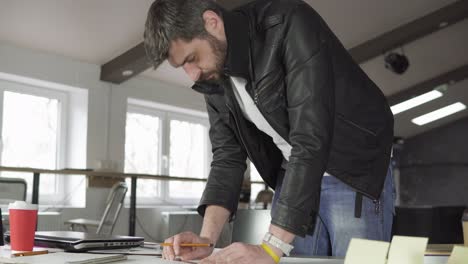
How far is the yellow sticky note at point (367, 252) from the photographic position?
65cm

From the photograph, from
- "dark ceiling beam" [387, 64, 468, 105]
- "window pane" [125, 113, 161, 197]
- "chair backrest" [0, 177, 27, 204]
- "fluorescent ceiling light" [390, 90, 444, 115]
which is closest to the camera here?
"chair backrest" [0, 177, 27, 204]

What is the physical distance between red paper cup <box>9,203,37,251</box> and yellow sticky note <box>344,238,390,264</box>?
29.8 inches

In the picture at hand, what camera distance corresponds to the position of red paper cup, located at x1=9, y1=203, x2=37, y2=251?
3.82 ft

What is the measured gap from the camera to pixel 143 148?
700 cm

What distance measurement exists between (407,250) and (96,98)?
5.83 m

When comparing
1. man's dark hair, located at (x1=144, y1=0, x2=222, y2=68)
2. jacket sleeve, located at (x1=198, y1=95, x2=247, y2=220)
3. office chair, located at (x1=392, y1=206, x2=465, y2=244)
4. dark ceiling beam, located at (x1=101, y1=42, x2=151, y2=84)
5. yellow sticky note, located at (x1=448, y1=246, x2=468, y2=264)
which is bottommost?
office chair, located at (x1=392, y1=206, x2=465, y2=244)

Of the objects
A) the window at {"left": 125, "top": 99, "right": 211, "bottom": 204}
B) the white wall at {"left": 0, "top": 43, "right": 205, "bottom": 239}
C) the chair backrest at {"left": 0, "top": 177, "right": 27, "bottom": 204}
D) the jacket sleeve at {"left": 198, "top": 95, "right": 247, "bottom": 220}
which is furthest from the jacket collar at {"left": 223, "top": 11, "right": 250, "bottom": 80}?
the window at {"left": 125, "top": 99, "right": 211, "bottom": 204}

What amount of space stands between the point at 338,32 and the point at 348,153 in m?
5.75

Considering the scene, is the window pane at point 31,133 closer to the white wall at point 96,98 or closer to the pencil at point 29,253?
the white wall at point 96,98

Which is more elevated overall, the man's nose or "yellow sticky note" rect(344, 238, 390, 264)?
the man's nose

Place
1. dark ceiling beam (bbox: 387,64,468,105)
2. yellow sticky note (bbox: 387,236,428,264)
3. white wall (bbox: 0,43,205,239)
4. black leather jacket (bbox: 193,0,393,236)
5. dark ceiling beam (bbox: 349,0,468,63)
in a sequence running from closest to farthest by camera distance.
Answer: yellow sticky note (bbox: 387,236,428,264), black leather jacket (bbox: 193,0,393,236), white wall (bbox: 0,43,205,239), dark ceiling beam (bbox: 349,0,468,63), dark ceiling beam (bbox: 387,64,468,105)

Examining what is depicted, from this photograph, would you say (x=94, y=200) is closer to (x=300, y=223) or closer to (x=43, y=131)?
(x=43, y=131)

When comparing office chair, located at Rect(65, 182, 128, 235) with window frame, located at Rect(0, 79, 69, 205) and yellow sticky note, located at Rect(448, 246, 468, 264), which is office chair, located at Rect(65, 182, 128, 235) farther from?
yellow sticky note, located at Rect(448, 246, 468, 264)

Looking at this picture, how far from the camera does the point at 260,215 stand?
1690 mm
